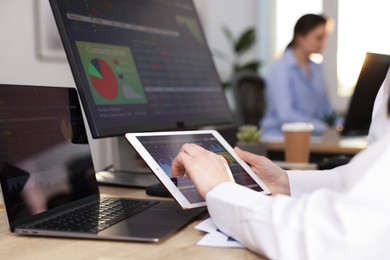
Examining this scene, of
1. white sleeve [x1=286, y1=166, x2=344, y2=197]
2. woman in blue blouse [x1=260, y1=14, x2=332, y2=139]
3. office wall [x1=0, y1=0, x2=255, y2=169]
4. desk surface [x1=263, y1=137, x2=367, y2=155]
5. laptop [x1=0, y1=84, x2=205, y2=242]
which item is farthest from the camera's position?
woman in blue blouse [x1=260, y1=14, x2=332, y2=139]

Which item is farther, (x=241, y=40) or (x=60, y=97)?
(x=241, y=40)

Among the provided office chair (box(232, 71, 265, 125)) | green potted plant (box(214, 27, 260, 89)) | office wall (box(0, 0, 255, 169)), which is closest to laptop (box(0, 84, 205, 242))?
office wall (box(0, 0, 255, 169))

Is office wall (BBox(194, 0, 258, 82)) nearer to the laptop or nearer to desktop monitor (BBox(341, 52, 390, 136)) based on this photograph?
desktop monitor (BBox(341, 52, 390, 136))

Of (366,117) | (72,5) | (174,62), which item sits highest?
(72,5)

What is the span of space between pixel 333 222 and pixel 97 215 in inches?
15.7

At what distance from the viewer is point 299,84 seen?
3.78 metres

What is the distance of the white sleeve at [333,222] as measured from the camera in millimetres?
632

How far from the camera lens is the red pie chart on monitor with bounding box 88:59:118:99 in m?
1.13

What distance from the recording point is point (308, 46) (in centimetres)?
371

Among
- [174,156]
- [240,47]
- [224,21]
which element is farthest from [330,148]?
[224,21]

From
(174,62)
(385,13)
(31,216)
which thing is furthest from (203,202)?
(385,13)

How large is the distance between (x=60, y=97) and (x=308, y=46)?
9.71ft

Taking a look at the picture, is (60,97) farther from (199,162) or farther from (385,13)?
(385,13)

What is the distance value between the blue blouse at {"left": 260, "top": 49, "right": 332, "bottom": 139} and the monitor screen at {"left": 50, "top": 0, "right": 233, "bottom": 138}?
6.48 feet
